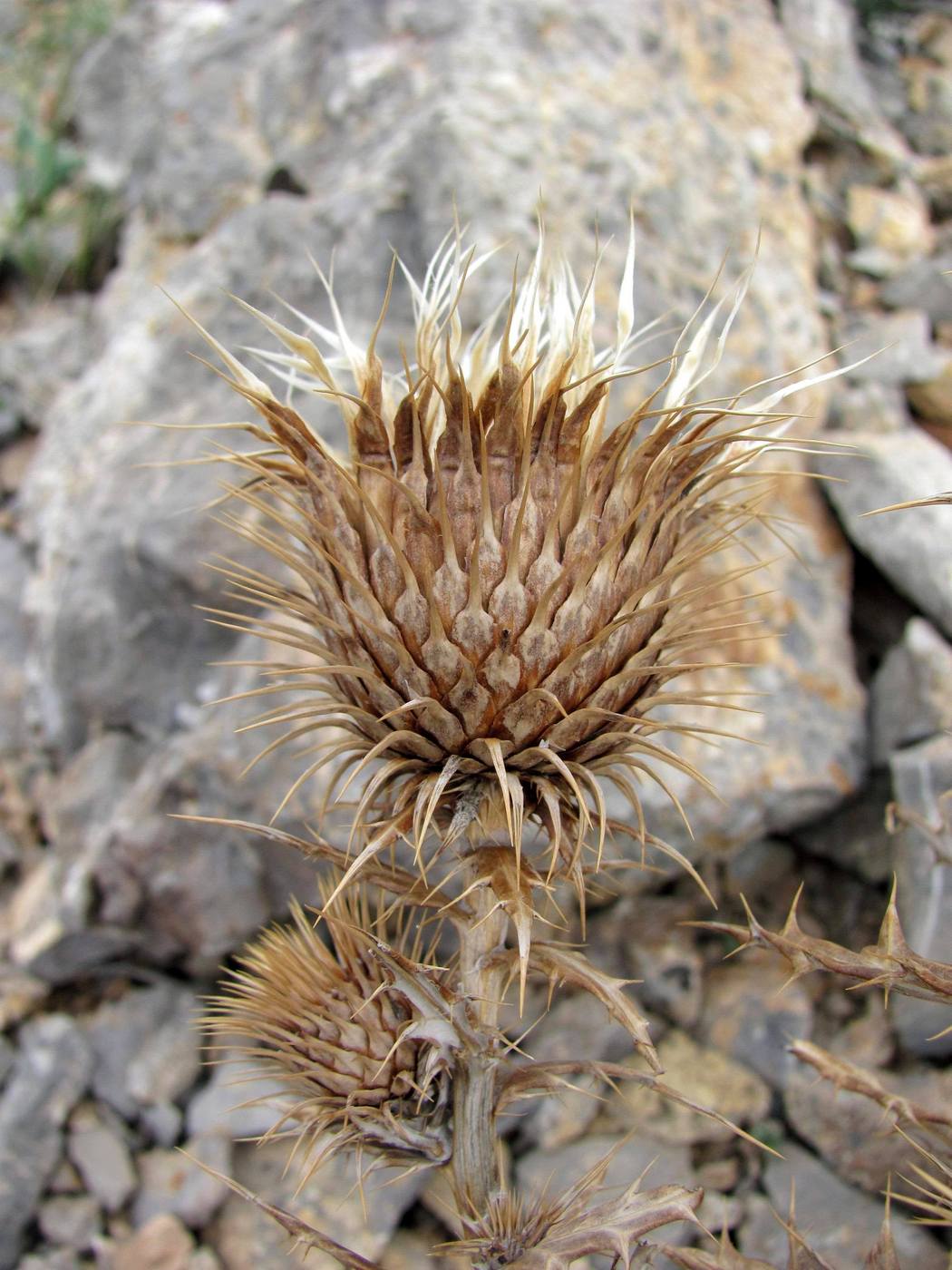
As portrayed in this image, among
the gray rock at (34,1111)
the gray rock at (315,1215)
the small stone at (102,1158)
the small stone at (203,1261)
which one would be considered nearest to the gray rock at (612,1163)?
the gray rock at (315,1215)

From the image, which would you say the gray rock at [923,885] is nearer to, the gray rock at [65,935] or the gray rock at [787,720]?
the gray rock at [787,720]

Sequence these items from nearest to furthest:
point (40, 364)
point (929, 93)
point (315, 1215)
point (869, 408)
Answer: point (315, 1215) < point (869, 408) < point (40, 364) < point (929, 93)

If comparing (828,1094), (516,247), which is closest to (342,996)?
(828,1094)

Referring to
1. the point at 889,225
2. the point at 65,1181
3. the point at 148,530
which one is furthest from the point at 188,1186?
the point at 889,225

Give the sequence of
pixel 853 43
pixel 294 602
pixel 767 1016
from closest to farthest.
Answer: pixel 294 602, pixel 767 1016, pixel 853 43

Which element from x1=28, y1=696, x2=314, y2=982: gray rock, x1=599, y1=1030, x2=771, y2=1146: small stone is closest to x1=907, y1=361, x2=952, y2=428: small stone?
x1=599, y1=1030, x2=771, y2=1146: small stone

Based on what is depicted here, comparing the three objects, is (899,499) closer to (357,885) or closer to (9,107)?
(357,885)

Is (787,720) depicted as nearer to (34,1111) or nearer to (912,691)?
(912,691)
